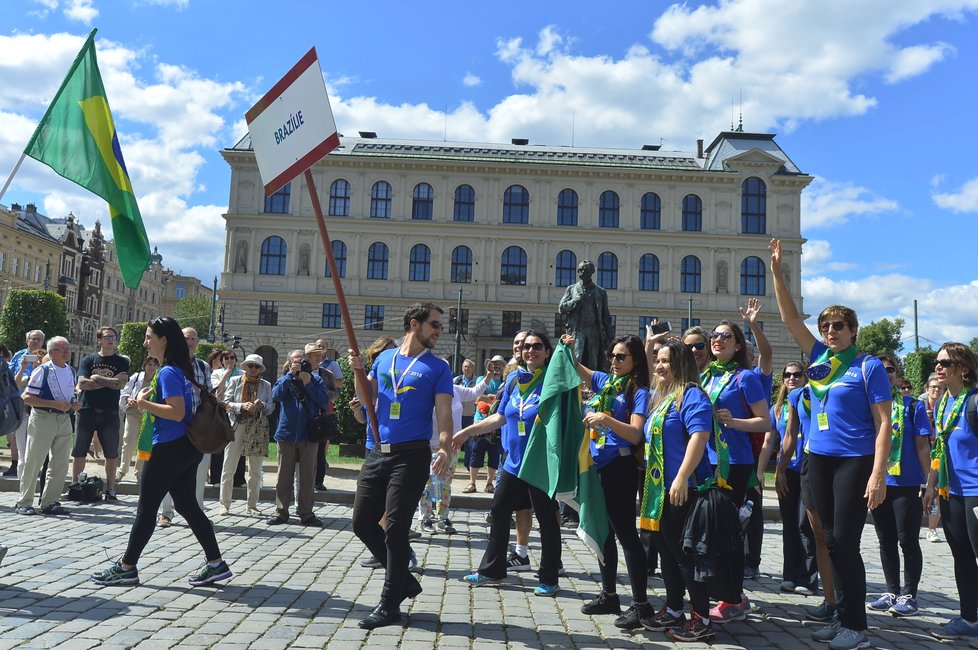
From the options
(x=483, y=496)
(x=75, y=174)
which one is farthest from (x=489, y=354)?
(x=75, y=174)

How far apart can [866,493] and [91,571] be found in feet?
18.0

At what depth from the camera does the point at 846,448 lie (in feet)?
15.9

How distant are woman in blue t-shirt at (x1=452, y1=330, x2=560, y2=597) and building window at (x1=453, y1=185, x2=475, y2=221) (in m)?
49.1

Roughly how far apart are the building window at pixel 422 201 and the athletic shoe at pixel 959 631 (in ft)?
167

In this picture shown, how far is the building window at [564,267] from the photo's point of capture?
5466 cm

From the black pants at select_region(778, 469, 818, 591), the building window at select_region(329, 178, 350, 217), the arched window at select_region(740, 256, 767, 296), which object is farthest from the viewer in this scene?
the building window at select_region(329, 178, 350, 217)

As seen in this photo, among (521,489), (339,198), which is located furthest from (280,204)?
(521,489)

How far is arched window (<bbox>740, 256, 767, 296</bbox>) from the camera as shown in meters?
54.2

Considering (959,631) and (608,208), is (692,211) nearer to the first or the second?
→ (608,208)

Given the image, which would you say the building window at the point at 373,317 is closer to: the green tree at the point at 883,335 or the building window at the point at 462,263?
the building window at the point at 462,263

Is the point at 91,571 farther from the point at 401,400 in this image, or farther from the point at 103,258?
the point at 103,258

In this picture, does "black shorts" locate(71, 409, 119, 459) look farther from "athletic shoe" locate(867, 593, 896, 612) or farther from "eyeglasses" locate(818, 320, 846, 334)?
"athletic shoe" locate(867, 593, 896, 612)

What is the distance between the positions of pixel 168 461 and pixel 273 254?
50.4m

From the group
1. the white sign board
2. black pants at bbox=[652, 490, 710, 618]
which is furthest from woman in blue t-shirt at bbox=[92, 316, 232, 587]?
black pants at bbox=[652, 490, 710, 618]
